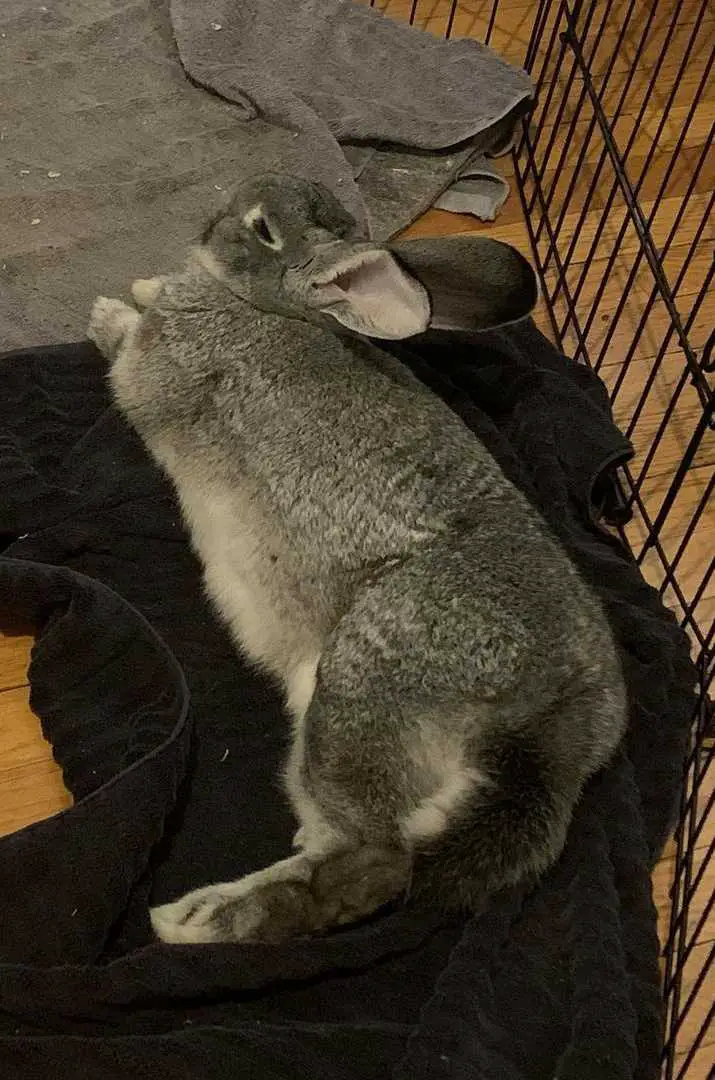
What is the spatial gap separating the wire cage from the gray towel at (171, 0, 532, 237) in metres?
0.16

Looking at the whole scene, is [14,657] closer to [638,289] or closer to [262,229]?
[262,229]

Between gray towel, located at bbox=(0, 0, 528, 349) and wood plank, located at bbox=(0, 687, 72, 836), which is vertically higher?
gray towel, located at bbox=(0, 0, 528, 349)

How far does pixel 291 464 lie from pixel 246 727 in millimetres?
484

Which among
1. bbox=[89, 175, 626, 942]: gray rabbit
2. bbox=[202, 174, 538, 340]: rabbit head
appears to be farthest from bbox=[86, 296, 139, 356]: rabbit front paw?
bbox=[202, 174, 538, 340]: rabbit head

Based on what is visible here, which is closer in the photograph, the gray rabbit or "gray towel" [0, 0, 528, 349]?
the gray rabbit

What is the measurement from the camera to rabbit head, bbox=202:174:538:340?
197 cm

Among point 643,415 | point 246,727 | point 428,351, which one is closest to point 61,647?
point 246,727

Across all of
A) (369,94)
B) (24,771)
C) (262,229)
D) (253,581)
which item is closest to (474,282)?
(262,229)

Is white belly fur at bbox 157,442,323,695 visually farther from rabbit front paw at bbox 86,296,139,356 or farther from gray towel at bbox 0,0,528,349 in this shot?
gray towel at bbox 0,0,528,349

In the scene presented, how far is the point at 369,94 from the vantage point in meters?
3.13

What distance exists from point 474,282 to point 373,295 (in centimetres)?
21

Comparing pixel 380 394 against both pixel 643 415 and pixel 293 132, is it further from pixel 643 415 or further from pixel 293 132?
pixel 293 132

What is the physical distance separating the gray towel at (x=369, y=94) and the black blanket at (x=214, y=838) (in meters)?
0.71

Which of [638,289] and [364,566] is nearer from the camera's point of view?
[364,566]
